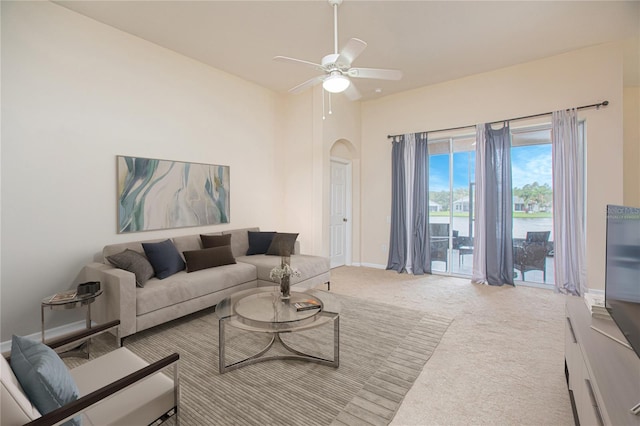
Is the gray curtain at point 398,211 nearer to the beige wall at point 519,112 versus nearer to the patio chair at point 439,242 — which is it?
the beige wall at point 519,112

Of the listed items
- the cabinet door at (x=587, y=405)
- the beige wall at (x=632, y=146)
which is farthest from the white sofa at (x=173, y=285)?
the beige wall at (x=632, y=146)

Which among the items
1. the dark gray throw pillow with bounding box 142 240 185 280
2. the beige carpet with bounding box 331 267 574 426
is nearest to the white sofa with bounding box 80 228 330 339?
the dark gray throw pillow with bounding box 142 240 185 280

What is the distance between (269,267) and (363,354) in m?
1.68

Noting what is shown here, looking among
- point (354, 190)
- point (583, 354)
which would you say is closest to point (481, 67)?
point (354, 190)

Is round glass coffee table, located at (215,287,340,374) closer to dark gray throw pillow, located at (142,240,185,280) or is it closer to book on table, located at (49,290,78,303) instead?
dark gray throw pillow, located at (142,240,185,280)

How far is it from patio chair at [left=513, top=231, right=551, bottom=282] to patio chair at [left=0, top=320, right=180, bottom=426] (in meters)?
5.08

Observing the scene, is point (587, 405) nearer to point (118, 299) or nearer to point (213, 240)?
point (118, 299)

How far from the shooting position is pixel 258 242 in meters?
4.49

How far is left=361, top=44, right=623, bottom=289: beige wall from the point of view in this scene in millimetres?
3852

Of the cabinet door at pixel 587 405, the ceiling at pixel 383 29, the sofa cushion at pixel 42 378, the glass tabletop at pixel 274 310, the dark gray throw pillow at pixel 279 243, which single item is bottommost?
the cabinet door at pixel 587 405

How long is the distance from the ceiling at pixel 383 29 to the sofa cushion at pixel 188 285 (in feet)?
9.42

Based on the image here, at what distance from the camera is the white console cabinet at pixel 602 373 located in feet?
3.56

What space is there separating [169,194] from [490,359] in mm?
4013

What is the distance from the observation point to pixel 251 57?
405 cm
